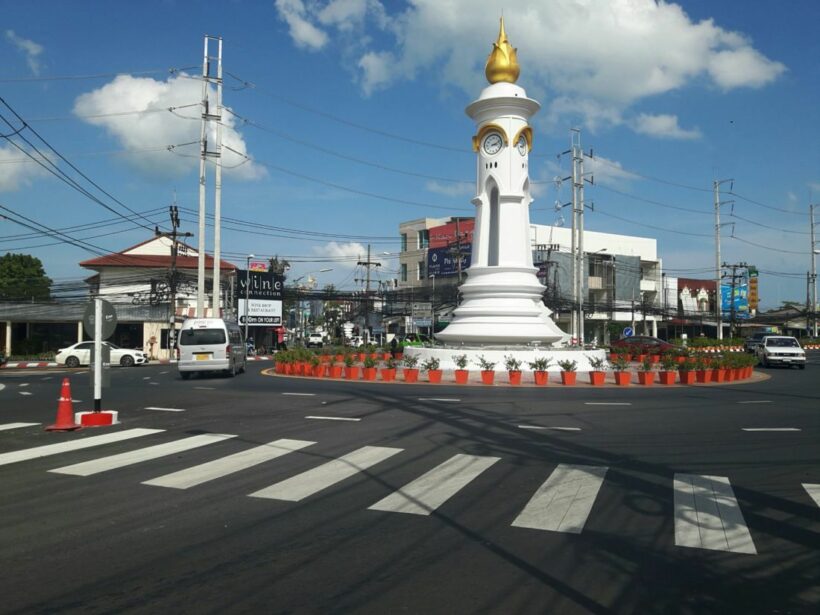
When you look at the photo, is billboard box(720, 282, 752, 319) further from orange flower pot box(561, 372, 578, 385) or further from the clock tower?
orange flower pot box(561, 372, 578, 385)

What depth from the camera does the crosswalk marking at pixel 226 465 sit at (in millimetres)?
7343

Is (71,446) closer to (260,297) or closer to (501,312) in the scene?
(501,312)

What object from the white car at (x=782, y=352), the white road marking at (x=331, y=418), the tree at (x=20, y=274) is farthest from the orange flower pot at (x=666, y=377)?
the tree at (x=20, y=274)

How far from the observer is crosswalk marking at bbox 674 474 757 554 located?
17.4 ft

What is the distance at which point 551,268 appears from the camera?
63.4 meters

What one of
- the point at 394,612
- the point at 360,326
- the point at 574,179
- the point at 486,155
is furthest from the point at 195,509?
the point at 360,326

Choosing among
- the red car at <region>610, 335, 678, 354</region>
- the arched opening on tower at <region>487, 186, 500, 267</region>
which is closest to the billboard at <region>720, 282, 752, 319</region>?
the red car at <region>610, 335, 678, 354</region>

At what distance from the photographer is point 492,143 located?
27094 mm

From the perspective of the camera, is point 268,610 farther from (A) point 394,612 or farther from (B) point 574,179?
(B) point 574,179

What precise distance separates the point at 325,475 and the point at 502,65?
2393 cm

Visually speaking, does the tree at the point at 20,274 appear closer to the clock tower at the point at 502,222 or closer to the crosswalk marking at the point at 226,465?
the clock tower at the point at 502,222

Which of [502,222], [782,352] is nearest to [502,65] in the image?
[502,222]

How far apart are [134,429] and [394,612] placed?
8.47 metres

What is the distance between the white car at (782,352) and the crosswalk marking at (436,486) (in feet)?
97.0
